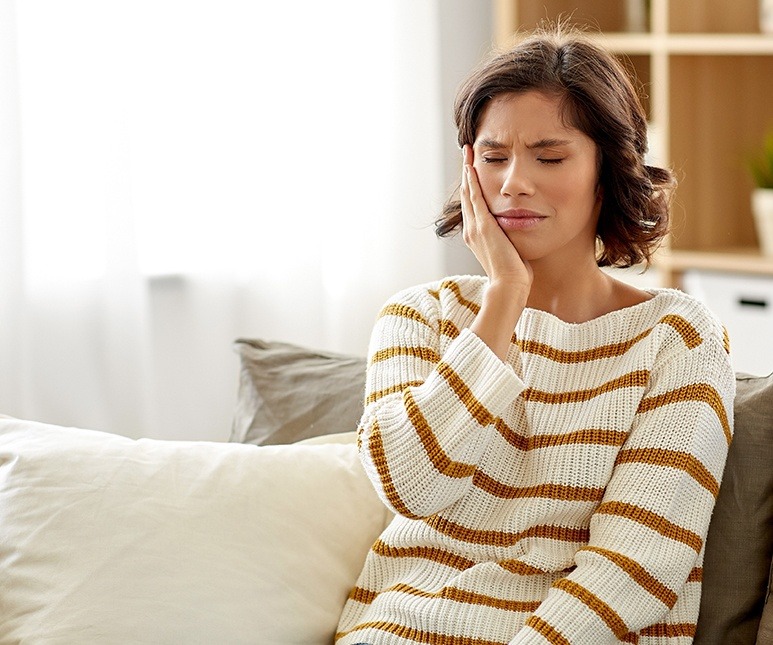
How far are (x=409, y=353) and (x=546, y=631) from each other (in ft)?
1.33

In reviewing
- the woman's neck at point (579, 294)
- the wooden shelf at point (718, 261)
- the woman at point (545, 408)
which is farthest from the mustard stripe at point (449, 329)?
the wooden shelf at point (718, 261)

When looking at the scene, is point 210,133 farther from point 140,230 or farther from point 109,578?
point 109,578

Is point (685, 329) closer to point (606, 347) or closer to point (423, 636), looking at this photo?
point (606, 347)

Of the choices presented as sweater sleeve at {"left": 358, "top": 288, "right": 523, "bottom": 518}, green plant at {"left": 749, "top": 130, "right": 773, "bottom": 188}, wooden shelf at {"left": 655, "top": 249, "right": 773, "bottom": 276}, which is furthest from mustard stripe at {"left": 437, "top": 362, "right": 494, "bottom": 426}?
green plant at {"left": 749, "top": 130, "right": 773, "bottom": 188}

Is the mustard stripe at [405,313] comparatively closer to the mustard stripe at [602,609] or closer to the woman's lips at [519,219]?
the woman's lips at [519,219]

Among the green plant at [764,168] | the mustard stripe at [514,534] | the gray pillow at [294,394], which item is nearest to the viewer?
the mustard stripe at [514,534]

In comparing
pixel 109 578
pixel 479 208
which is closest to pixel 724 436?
pixel 479 208

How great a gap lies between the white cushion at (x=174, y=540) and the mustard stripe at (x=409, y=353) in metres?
0.22

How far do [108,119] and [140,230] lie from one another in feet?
0.87

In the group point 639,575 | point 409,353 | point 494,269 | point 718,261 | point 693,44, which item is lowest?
point 639,575

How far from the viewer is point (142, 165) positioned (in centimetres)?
271

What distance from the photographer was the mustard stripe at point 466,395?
146 centimetres

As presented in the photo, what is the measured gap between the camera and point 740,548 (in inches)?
60.6


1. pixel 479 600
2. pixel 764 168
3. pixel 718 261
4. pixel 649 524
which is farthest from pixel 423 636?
pixel 764 168
